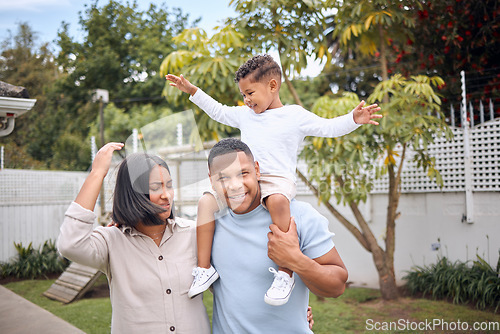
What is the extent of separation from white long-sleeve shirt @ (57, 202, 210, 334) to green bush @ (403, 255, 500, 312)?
4.14 metres

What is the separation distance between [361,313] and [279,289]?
3.90 meters

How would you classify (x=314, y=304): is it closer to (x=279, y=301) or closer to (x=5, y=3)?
(x=279, y=301)

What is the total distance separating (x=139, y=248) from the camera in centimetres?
140

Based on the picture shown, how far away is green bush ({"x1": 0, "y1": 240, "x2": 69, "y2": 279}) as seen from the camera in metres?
7.62

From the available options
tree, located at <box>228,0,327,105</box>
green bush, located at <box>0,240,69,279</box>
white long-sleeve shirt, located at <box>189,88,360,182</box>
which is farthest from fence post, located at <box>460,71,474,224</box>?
green bush, located at <box>0,240,69,279</box>

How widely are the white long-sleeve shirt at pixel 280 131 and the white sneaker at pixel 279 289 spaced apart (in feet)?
1.28

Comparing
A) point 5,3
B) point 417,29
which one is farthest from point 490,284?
point 5,3

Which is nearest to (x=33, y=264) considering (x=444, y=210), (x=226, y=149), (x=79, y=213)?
(x=444, y=210)

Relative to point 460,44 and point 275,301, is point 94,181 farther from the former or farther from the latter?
point 460,44

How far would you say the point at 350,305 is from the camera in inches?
203

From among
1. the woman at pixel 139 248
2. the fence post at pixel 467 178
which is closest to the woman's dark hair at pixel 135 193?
the woman at pixel 139 248

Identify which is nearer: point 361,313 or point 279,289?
point 279,289

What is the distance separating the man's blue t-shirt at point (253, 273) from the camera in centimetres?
137

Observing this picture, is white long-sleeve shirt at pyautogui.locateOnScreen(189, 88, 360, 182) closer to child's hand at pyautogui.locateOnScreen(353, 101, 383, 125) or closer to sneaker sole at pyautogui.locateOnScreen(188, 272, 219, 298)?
child's hand at pyautogui.locateOnScreen(353, 101, 383, 125)
